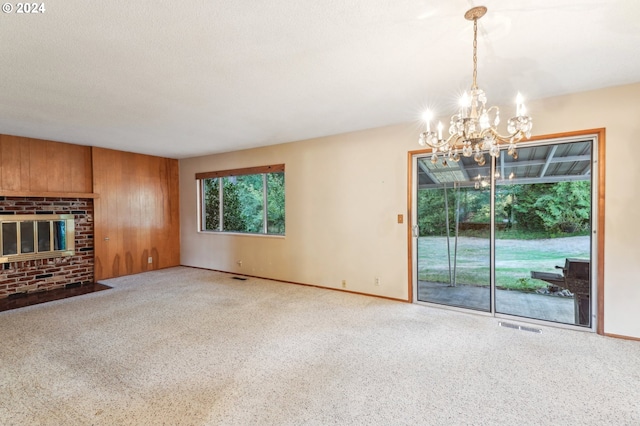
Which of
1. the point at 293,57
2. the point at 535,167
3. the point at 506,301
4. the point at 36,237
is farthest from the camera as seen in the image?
the point at 36,237

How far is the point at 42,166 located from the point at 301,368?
16.5 feet

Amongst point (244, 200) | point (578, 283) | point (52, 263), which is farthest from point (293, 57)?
point (52, 263)

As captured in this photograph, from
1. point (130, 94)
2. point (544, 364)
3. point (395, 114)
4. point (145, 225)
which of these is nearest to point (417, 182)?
point (395, 114)

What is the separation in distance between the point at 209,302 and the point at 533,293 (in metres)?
3.91

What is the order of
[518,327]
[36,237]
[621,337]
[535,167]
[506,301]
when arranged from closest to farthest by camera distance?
[621,337], [518,327], [535,167], [506,301], [36,237]

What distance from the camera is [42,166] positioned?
464 cm

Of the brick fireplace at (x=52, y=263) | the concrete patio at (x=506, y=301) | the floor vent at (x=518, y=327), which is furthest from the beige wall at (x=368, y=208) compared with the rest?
the brick fireplace at (x=52, y=263)

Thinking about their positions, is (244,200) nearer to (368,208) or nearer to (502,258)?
(368,208)

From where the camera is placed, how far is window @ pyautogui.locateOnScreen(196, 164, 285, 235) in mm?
5262

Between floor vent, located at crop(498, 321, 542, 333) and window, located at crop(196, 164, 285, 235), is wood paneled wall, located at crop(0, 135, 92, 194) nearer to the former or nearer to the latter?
window, located at crop(196, 164, 285, 235)

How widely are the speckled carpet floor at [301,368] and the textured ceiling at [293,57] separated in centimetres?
233

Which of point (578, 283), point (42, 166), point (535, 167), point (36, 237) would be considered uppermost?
point (42, 166)

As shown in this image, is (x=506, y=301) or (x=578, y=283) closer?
(x=578, y=283)

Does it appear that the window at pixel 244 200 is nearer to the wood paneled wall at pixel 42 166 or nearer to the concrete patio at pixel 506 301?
the wood paneled wall at pixel 42 166
